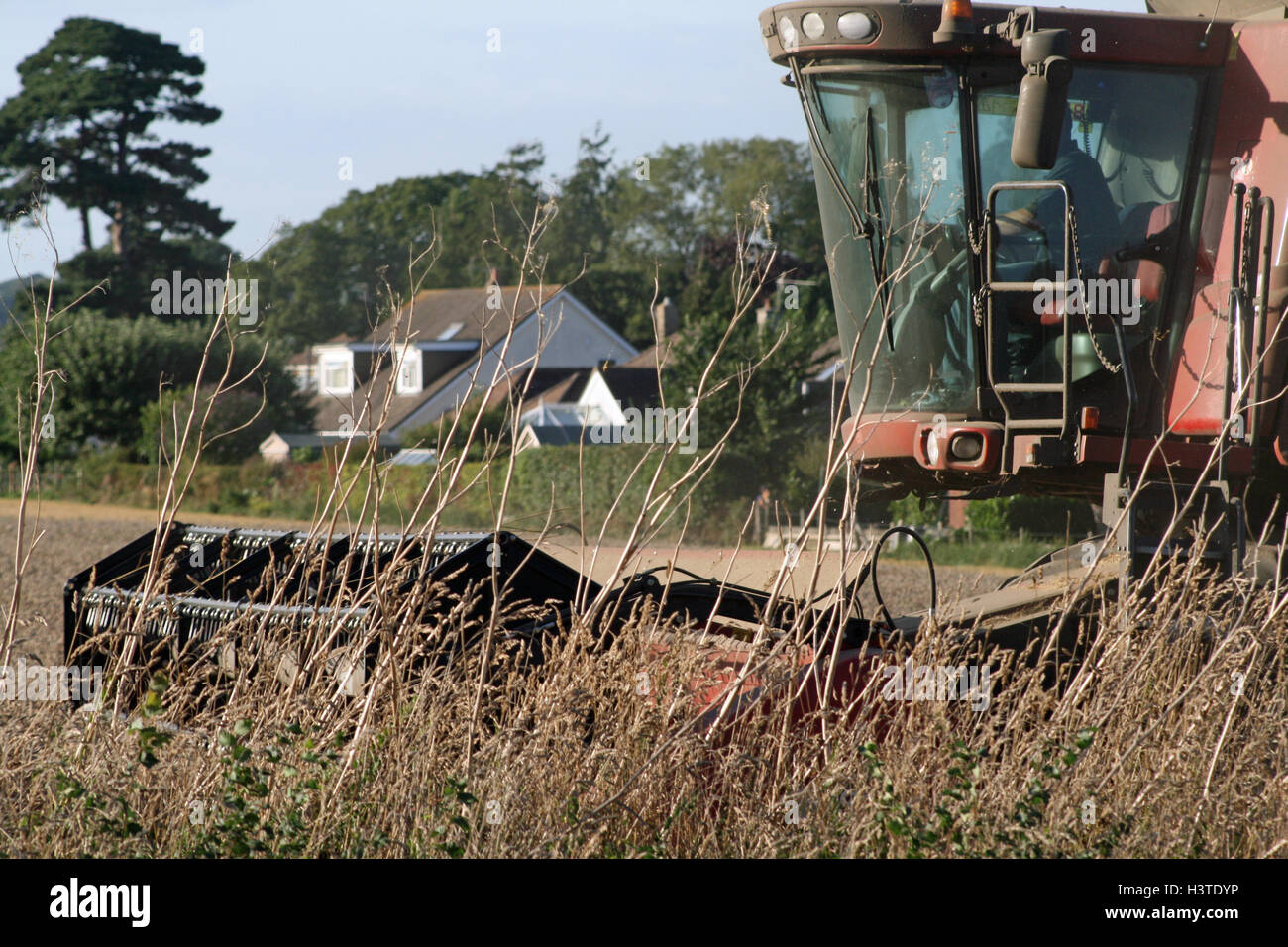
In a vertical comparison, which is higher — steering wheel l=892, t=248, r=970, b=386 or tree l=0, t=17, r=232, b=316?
tree l=0, t=17, r=232, b=316

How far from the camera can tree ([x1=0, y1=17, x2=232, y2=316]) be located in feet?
130

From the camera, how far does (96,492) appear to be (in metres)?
31.9

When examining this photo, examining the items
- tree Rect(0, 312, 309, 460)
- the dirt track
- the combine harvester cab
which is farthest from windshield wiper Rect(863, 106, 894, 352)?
tree Rect(0, 312, 309, 460)

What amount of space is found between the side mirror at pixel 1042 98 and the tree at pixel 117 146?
38440 millimetres

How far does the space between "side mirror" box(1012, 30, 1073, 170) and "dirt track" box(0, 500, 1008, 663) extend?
1482mm

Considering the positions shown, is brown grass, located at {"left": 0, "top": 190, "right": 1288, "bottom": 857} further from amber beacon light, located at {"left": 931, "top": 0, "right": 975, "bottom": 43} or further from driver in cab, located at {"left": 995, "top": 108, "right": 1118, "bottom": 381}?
amber beacon light, located at {"left": 931, "top": 0, "right": 975, "bottom": 43}

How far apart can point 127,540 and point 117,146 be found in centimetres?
2438

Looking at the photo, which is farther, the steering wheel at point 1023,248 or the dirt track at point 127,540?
the steering wheel at point 1023,248

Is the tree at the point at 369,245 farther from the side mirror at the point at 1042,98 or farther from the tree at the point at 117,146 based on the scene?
the side mirror at the point at 1042,98

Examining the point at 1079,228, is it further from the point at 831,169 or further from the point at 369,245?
the point at 369,245

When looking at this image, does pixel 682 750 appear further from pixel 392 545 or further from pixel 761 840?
pixel 392 545

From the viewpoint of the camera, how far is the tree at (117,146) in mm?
39625

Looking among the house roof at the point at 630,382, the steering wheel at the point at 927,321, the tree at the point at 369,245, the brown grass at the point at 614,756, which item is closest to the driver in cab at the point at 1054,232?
the steering wheel at the point at 927,321

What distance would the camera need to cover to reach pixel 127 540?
69.7 feet
